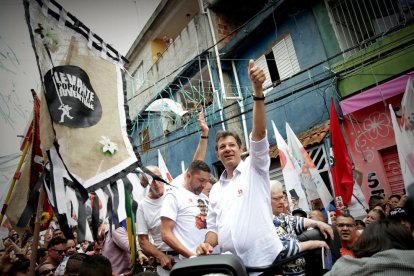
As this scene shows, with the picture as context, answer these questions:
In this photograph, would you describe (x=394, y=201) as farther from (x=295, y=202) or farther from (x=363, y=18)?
(x=363, y=18)

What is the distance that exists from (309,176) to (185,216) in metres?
3.73

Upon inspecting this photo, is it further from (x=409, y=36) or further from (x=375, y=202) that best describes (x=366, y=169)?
(x=409, y=36)

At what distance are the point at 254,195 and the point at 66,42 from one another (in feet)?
5.31

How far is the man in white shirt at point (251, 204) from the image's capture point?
1854 mm

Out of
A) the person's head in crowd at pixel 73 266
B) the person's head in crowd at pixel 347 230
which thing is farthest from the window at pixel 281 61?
Result: the person's head in crowd at pixel 73 266

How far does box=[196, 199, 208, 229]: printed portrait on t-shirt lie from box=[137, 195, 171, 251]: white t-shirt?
0.49 metres

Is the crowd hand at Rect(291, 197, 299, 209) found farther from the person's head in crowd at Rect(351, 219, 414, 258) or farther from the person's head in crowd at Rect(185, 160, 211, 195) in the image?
the person's head in crowd at Rect(351, 219, 414, 258)

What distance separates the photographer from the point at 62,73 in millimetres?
1923

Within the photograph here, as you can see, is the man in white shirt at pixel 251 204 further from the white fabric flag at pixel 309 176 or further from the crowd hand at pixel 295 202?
the crowd hand at pixel 295 202

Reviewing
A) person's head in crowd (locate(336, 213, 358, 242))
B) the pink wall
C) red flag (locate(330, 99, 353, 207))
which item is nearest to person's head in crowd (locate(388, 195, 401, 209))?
red flag (locate(330, 99, 353, 207))

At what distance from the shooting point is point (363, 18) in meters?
7.00

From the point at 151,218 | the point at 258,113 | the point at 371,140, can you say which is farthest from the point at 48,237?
the point at 371,140

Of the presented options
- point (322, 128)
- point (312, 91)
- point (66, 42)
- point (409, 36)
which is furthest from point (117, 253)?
point (409, 36)

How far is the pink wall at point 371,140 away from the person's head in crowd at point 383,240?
500 cm
